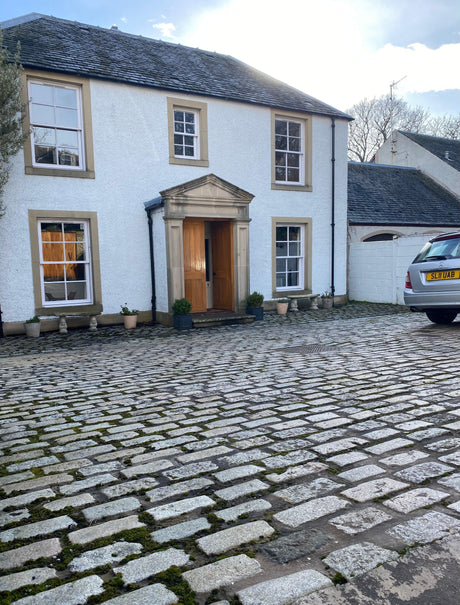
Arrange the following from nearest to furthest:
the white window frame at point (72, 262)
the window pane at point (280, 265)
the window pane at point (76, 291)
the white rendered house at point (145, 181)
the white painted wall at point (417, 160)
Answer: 1. the white rendered house at point (145, 181)
2. the white window frame at point (72, 262)
3. the window pane at point (76, 291)
4. the window pane at point (280, 265)
5. the white painted wall at point (417, 160)

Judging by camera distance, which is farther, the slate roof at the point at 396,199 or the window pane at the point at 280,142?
the slate roof at the point at 396,199

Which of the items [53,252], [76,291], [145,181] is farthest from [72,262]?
[145,181]

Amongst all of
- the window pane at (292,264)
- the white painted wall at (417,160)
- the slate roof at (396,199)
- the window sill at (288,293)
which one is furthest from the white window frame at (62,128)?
the white painted wall at (417,160)

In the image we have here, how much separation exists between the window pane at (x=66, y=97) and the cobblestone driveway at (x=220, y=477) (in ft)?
25.5

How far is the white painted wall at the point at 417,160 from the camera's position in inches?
891

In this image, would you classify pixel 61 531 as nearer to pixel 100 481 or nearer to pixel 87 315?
pixel 100 481

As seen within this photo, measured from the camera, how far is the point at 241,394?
5258mm

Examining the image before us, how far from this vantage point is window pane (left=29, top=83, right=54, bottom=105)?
1137 centimetres

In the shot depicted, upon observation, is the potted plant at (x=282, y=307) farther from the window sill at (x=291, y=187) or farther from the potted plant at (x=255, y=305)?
the window sill at (x=291, y=187)

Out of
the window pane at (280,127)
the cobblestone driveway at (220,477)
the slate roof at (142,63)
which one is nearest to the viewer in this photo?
the cobblestone driveway at (220,477)

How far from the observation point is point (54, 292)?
1191 centimetres

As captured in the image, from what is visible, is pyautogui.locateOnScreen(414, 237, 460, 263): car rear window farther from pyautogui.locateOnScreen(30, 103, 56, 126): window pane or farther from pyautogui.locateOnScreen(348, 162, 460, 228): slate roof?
pyautogui.locateOnScreen(30, 103, 56, 126): window pane

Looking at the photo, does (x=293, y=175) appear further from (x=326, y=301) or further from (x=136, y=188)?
(x=136, y=188)

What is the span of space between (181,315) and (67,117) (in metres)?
5.62
